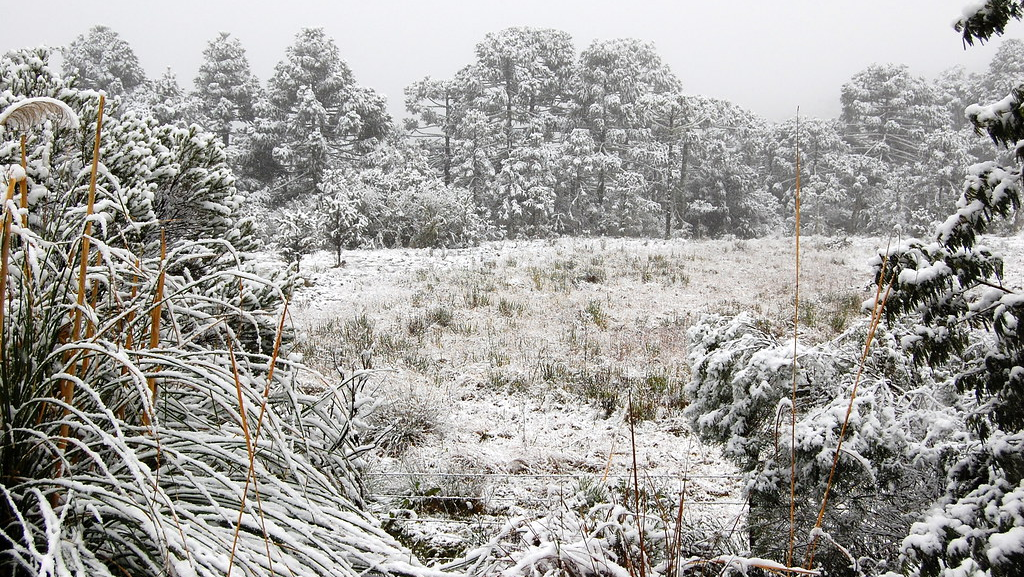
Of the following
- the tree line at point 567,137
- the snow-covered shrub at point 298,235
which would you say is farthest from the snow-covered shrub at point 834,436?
the tree line at point 567,137

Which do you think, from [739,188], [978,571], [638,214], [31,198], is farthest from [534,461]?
[739,188]

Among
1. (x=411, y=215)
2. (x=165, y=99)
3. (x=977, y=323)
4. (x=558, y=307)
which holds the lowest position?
(x=558, y=307)

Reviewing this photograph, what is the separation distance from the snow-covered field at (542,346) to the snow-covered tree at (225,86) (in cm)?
1567

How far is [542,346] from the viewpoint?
28.0ft

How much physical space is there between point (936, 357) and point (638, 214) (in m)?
26.3

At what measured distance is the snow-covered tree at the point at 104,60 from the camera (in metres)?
27.4

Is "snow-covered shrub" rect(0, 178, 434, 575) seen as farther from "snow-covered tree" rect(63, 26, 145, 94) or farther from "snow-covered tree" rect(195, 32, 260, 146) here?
"snow-covered tree" rect(63, 26, 145, 94)

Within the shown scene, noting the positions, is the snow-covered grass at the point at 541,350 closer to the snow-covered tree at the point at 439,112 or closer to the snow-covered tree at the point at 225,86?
the snow-covered tree at the point at 439,112

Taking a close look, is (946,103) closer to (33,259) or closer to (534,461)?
(534,461)

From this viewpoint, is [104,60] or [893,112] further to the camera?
[893,112]

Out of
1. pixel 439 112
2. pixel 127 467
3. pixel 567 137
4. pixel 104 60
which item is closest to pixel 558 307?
pixel 127 467

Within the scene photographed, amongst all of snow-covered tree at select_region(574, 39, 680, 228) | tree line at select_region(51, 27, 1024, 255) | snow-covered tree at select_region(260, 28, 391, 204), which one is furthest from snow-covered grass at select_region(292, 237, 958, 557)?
snow-covered tree at select_region(574, 39, 680, 228)

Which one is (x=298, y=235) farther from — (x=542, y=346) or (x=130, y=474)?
(x=130, y=474)

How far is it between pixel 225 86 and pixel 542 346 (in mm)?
25427
